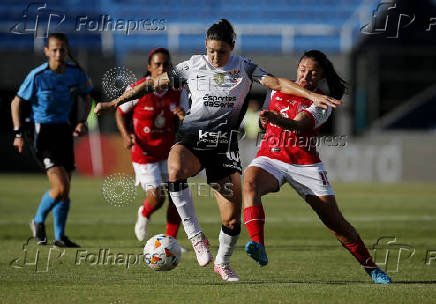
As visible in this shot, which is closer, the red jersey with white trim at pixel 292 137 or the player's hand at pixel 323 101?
the player's hand at pixel 323 101

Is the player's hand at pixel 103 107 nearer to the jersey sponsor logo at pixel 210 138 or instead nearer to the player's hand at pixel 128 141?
the jersey sponsor logo at pixel 210 138

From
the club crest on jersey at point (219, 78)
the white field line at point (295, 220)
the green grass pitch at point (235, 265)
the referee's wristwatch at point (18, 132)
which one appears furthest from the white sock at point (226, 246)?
the white field line at point (295, 220)

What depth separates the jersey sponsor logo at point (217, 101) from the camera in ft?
23.9

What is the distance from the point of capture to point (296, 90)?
7055mm

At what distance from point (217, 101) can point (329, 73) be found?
1.14 meters

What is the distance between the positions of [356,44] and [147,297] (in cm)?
2423

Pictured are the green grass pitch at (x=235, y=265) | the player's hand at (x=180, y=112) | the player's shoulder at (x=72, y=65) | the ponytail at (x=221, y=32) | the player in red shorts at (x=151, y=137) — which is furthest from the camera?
the player in red shorts at (x=151, y=137)

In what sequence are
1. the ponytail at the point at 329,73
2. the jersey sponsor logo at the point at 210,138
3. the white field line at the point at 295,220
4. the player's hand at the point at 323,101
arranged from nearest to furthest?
the player's hand at the point at 323,101 → the jersey sponsor logo at the point at 210,138 → the ponytail at the point at 329,73 → the white field line at the point at 295,220

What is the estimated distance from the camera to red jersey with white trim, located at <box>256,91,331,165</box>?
24.1ft

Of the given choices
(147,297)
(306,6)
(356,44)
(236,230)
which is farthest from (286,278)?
(306,6)

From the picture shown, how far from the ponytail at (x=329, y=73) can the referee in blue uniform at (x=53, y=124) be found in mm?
3471

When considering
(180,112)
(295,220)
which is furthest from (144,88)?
(295,220)

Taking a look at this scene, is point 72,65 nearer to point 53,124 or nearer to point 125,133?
point 53,124

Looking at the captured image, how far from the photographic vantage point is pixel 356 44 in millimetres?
29312
